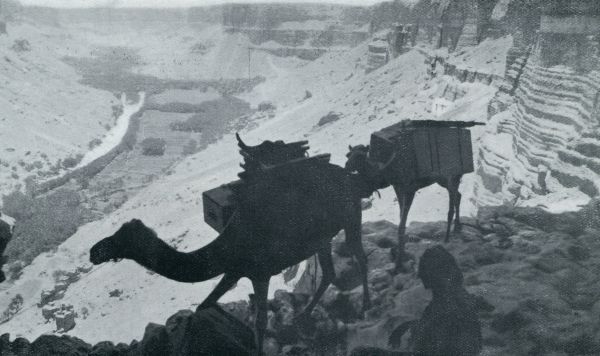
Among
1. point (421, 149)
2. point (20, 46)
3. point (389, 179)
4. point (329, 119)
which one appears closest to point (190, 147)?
point (329, 119)

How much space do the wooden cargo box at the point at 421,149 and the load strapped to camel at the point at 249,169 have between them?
150 centimetres

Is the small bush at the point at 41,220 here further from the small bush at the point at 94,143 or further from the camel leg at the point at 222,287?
the camel leg at the point at 222,287

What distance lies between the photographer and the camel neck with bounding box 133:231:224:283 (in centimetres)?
425

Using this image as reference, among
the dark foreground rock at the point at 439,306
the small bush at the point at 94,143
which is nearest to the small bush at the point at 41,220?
the small bush at the point at 94,143

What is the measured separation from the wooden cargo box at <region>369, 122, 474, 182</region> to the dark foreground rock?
1744 mm

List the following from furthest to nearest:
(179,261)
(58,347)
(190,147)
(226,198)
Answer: (190,147)
(58,347)
(226,198)
(179,261)

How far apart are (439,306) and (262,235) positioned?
2.66 m

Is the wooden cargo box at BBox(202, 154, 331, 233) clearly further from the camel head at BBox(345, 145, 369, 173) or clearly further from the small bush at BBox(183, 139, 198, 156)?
the small bush at BBox(183, 139, 198, 156)

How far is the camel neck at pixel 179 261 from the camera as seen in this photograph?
14.0 ft

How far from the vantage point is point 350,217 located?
20.2ft

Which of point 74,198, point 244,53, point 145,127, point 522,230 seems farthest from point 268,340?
point 244,53

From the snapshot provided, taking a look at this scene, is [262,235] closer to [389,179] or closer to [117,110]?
[389,179]

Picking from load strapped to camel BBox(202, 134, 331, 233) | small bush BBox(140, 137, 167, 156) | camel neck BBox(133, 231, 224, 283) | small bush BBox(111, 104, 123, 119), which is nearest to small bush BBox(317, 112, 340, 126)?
small bush BBox(140, 137, 167, 156)

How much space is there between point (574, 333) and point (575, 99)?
9960mm
